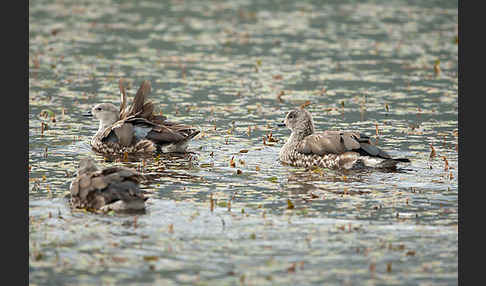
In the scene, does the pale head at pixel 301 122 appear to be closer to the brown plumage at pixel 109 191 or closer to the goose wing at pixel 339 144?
the goose wing at pixel 339 144

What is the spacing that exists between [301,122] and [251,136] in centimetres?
183

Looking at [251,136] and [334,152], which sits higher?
[251,136]

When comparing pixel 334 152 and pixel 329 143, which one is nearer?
pixel 334 152

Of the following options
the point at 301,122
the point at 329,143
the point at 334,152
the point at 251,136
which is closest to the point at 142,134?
the point at 251,136

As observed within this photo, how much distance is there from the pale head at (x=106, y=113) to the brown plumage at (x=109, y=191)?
506cm

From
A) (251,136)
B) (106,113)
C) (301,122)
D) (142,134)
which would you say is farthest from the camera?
(251,136)

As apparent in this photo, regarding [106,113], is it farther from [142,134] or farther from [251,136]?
[251,136]

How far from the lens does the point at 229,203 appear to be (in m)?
12.2

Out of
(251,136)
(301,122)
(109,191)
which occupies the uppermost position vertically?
(301,122)

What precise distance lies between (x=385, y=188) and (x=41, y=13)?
23.0 meters

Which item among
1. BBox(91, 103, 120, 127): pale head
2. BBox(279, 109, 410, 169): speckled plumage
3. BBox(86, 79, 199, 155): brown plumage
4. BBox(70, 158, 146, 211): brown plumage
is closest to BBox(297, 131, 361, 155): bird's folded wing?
BBox(279, 109, 410, 169): speckled plumage

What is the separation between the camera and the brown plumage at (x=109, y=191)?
11.7 meters

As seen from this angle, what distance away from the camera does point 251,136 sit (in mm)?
17531

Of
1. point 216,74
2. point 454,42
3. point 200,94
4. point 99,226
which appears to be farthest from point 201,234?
point 454,42
